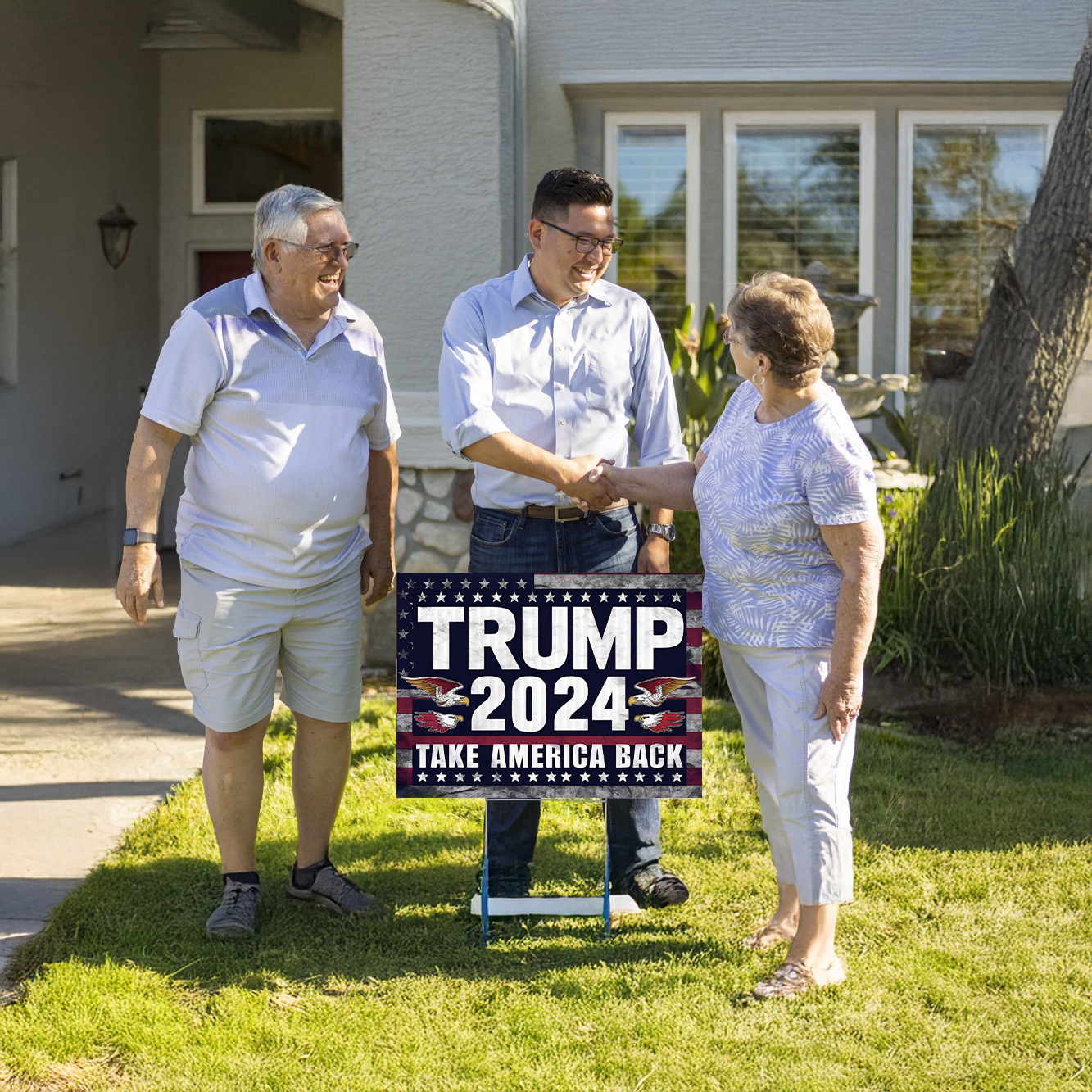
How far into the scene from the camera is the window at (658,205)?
8656mm

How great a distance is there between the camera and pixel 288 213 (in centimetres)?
354

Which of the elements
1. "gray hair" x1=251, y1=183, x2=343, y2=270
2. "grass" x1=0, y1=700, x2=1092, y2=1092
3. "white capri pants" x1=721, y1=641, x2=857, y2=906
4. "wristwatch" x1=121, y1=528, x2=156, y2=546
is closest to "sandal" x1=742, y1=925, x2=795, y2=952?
"grass" x1=0, y1=700, x2=1092, y2=1092

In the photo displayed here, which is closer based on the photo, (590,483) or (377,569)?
(590,483)

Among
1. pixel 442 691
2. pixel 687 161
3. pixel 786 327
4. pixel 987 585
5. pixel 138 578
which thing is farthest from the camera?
pixel 687 161

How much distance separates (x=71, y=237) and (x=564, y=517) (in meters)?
8.43

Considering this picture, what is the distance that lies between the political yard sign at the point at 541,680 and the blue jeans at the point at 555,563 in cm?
22

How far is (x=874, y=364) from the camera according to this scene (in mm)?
8781

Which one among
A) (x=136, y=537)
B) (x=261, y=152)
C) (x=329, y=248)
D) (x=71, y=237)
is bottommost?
(x=136, y=537)

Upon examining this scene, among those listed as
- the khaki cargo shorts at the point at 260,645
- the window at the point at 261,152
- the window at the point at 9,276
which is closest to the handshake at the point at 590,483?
the khaki cargo shorts at the point at 260,645

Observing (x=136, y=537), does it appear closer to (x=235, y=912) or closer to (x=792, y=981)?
(x=235, y=912)

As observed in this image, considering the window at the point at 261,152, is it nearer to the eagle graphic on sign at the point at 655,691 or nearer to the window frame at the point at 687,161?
the window frame at the point at 687,161

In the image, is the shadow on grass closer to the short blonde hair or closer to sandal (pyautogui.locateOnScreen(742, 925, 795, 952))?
sandal (pyautogui.locateOnScreen(742, 925, 795, 952))

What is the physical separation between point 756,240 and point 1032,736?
4229 millimetres

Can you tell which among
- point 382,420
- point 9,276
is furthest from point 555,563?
point 9,276
